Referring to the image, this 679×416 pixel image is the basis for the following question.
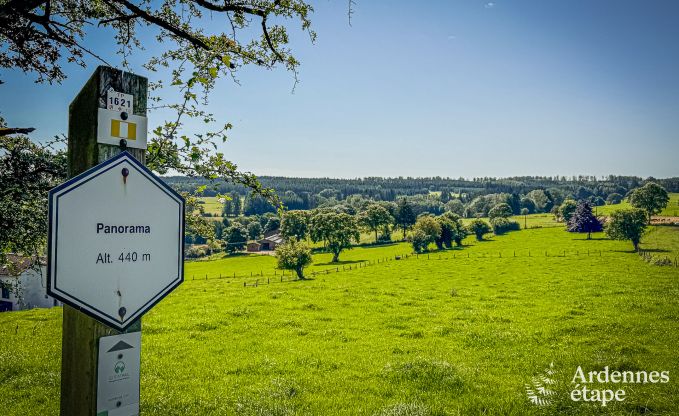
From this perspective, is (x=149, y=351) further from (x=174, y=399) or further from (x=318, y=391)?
(x=318, y=391)

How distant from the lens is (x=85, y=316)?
106 inches

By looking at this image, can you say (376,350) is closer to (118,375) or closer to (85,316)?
(118,375)

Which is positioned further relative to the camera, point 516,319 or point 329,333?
point 516,319

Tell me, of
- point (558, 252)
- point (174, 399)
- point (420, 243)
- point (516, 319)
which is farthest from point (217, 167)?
→ point (420, 243)

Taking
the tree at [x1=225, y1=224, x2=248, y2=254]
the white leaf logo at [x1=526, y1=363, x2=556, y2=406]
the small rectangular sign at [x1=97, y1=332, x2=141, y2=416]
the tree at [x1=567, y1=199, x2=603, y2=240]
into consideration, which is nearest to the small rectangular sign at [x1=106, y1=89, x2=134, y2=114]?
the small rectangular sign at [x1=97, y1=332, x2=141, y2=416]

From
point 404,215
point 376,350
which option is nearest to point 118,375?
point 376,350

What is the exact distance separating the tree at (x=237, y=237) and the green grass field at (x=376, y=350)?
8609cm

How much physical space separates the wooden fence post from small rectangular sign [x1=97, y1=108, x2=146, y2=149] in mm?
36

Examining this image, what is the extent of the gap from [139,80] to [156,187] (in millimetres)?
847

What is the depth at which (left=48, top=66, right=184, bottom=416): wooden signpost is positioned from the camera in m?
2.48

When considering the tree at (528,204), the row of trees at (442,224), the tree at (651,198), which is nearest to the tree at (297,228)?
the row of trees at (442,224)

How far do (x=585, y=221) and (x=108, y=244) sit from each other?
11405cm

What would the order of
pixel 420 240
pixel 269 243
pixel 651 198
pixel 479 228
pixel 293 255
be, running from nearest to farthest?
pixel 293 255 < pixel 420 240 < pixel 651 198 < pixel 479 228 < pixel 269 243

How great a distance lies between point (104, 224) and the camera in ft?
8.51
